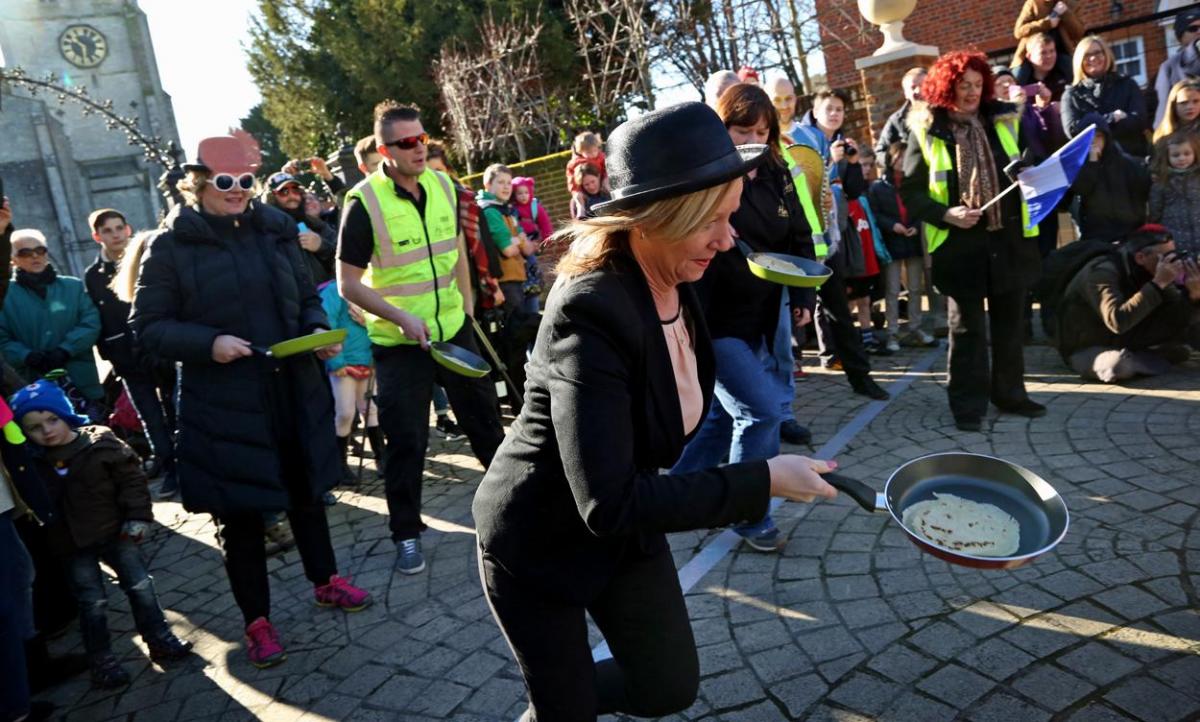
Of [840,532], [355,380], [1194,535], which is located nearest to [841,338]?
[840,532]

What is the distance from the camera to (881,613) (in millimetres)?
3309

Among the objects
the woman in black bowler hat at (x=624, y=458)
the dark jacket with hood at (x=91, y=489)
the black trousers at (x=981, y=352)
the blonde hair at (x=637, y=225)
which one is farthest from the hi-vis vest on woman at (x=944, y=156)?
the dark jacket with hood at (x=91, y=489)

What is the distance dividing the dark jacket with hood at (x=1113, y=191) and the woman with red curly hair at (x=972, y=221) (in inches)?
71.6

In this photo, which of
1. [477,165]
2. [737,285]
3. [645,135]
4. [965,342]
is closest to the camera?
[645,135]

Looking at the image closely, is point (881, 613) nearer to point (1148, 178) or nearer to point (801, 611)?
point (801, 611)

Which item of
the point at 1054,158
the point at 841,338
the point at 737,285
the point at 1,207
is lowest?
the point at 841,338

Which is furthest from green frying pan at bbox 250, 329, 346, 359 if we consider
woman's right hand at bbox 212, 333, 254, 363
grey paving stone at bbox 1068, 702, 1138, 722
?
grey paving stone at bbox 1068, 702, 1138, 722

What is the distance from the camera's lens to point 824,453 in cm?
521

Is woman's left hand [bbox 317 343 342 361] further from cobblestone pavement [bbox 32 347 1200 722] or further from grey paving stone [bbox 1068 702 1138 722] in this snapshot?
grey paving stone [bbox 1068 702 1138 722]

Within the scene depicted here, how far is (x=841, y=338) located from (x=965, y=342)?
3.52ft

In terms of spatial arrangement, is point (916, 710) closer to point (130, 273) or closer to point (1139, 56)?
point (130, 273)

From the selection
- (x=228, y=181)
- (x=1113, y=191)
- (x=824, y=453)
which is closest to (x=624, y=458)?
(x=228, y=181)

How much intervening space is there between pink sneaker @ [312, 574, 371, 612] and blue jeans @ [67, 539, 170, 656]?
0.73 m

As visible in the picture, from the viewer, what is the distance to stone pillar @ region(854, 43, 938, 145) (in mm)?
9117
